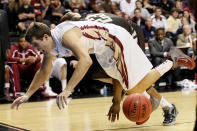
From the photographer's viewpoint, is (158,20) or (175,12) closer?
(158,20)

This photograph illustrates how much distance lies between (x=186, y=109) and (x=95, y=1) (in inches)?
277

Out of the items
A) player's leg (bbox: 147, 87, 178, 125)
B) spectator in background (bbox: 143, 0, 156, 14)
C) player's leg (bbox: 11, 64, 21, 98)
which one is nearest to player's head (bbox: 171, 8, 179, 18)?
spectator in background (bbox: 143, 0, 156, 14)

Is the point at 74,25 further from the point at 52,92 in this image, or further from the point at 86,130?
the point at 52,92

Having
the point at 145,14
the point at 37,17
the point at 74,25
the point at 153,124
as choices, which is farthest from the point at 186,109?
the point at 145,14

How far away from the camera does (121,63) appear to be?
487cm

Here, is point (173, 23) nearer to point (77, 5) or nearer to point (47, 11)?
point (77, 5)

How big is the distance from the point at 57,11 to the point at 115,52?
714cm

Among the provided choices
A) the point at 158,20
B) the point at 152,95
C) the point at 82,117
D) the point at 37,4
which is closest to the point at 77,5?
the point at 37,4

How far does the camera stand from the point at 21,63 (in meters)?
9.40

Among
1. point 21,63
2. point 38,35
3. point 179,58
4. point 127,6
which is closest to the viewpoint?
point 38,35

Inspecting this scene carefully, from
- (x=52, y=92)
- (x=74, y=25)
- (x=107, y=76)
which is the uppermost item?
(x=74, y=25)

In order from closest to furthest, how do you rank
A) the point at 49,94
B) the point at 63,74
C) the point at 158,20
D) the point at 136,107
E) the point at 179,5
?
1. the point at 136,107
2. the point at 49,94
3. the point at 63,74
4. the point at 158,20
5. the point at 179,5

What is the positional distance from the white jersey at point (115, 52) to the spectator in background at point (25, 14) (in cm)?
626

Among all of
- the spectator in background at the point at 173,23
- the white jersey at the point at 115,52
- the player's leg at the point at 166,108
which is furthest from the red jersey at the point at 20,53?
the spectator in background at the point at 173,23
